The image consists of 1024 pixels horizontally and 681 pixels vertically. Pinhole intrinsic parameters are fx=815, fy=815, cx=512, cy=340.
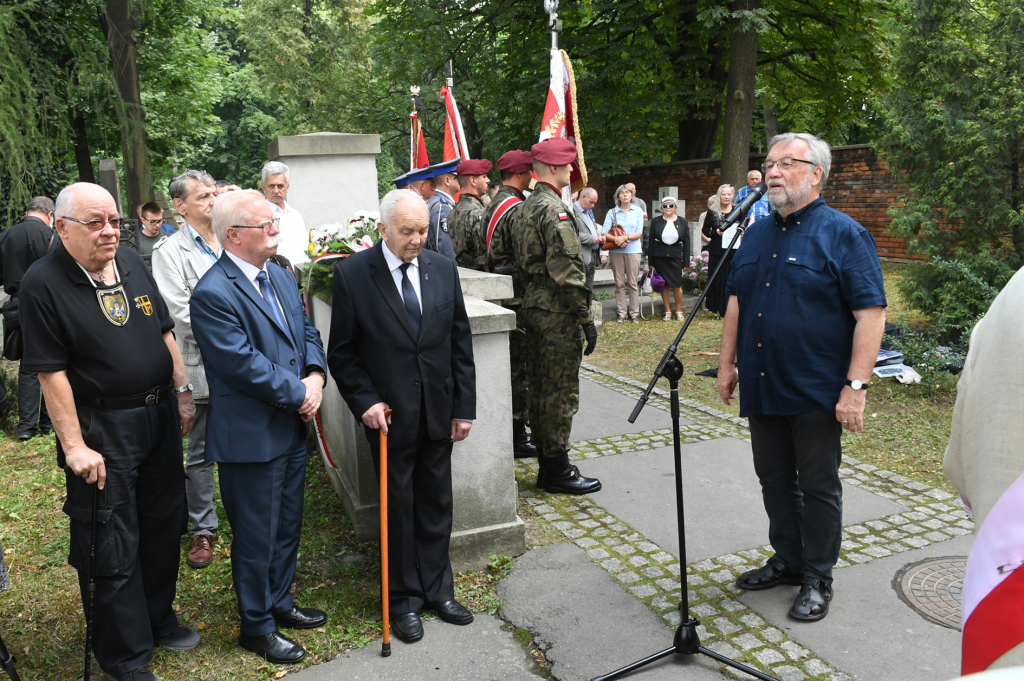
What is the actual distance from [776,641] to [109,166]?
47.4 feet

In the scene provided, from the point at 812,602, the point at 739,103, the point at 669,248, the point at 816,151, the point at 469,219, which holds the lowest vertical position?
the point at 812,602

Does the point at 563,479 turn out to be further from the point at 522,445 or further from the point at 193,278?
the point at 193,278

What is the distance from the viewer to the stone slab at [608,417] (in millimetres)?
6789

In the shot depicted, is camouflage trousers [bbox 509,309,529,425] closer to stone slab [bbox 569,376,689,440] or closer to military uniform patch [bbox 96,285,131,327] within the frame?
stone slab [bbox 569,376,689,440]

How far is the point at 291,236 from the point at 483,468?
10.0 ft

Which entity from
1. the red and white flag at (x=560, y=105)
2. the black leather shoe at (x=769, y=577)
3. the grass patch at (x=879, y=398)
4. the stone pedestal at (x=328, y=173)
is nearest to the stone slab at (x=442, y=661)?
the black leather shoe at (x=769, y=577)

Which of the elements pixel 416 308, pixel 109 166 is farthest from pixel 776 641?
pixel 109 166

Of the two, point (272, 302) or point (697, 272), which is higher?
point (272, 302)

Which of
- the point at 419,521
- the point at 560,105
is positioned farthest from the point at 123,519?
the point at 560,105

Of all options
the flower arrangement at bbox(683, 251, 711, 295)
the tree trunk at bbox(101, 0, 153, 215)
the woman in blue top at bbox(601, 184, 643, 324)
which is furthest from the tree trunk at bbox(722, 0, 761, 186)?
the tree trunk at bbox(101, 0, 153, 215)

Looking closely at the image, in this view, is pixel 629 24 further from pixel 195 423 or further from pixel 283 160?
pixel 195 423

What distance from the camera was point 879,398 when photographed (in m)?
7.41

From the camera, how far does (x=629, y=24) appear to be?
18.4 meters

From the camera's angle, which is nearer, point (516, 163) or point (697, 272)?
→ point (516, 163)
